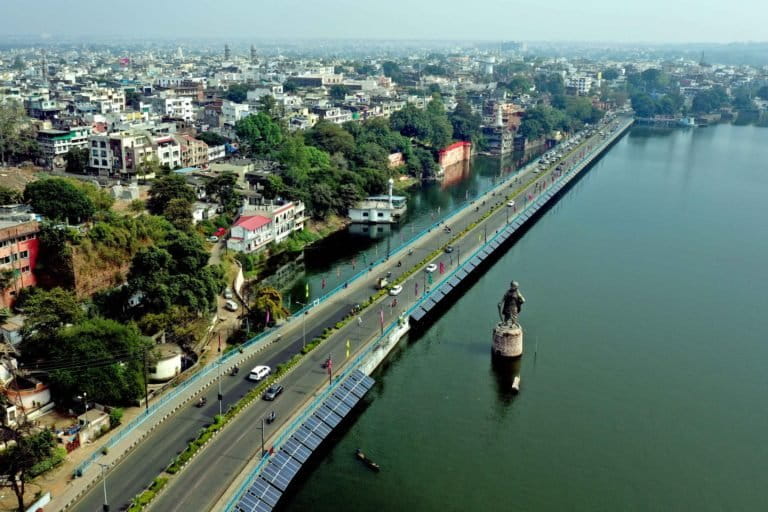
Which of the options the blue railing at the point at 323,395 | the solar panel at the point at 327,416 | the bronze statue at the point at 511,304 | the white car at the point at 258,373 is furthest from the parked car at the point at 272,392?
the bronze statue at the point at 511,304

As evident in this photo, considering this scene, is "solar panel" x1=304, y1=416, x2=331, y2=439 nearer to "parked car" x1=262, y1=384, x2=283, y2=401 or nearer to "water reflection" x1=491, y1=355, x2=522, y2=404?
"parked car" x1=262, y1=384, x2=283, y2=401

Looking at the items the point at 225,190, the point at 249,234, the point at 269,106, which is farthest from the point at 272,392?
the point at 269,106

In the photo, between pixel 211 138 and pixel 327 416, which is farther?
pixel 211 138

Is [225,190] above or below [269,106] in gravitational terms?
below

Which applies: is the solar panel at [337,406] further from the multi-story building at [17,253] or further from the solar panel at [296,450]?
the multi-story building at [17,253]

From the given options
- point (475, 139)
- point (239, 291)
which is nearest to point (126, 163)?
point (239, 291)

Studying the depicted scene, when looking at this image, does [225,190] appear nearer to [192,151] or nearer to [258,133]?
[192,151]

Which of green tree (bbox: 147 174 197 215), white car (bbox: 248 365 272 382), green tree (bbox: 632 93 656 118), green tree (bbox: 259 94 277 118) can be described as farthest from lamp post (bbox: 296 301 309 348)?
green tree (bbox: 632 93 656 118)
